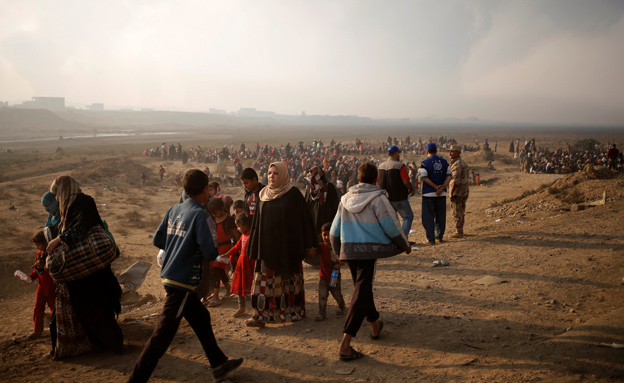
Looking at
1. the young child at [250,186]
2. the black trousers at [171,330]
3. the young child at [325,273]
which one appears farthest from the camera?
the young child at [250,186]

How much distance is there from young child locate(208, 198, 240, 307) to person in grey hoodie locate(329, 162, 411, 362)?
81.5 inches

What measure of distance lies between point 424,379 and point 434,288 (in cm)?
211

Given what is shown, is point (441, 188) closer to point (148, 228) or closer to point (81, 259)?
point (81, 259)

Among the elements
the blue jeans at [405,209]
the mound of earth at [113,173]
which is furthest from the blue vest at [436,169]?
the mound of earth at [113,173]

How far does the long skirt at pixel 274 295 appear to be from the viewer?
3963 millimetres

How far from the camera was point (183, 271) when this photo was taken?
292 cm

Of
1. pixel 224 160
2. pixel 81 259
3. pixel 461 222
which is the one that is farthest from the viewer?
pixel 224 160

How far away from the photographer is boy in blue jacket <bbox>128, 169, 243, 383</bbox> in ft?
9.48

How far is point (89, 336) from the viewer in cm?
365

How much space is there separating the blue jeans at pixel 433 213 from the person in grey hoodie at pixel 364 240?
3.91 metres

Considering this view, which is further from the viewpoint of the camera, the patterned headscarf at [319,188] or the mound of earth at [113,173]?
the mound of earth at [113,173]

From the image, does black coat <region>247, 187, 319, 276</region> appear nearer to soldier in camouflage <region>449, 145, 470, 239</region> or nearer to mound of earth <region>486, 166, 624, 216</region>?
soldier in camouflage <region>449, 145, 470, 239</region>

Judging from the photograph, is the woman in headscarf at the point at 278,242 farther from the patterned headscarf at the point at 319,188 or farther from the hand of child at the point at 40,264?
the hand of child at the point at 40,264

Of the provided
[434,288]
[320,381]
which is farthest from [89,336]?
[434,288]
